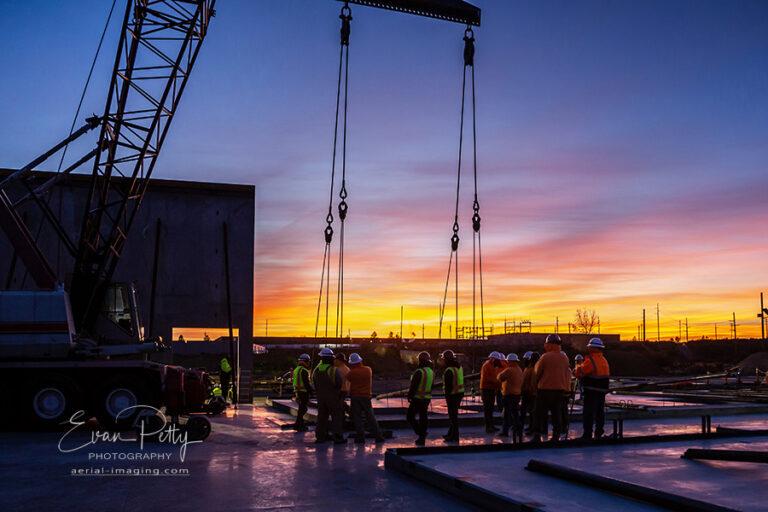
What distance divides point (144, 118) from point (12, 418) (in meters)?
9.48

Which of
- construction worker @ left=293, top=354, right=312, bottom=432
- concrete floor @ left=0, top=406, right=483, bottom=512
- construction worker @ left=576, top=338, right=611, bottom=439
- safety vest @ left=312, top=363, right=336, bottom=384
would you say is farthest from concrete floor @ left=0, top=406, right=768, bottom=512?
construction worker @ left=576, top=338, right=611, bottom=439

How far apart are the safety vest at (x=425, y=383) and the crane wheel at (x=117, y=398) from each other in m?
6.95

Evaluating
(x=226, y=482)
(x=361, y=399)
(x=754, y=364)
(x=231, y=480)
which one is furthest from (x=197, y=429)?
(x=754, y=364)

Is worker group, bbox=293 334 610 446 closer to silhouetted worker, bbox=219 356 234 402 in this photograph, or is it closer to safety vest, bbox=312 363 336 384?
safety vest, bbox=312 363 336 384

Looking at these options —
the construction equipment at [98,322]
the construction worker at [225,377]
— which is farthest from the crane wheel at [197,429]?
the construction worker at [225,377]

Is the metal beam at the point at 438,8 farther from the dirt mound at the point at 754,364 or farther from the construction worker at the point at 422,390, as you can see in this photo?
the dirt mound at the point at 754,364

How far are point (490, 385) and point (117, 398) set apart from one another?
8237 mm

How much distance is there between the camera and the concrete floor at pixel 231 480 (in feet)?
27.5

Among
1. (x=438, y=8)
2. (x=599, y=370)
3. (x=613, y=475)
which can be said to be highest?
(x=438, y=8)

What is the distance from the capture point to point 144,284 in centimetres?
2819

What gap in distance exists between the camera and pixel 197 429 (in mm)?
14148

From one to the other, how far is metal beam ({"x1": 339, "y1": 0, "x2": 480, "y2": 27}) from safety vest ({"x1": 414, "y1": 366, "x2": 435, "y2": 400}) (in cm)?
851

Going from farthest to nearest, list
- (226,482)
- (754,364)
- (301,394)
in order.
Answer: (754,364), (301,394), (226,482)

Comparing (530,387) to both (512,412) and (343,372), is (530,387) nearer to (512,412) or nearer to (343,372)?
(512,412)
